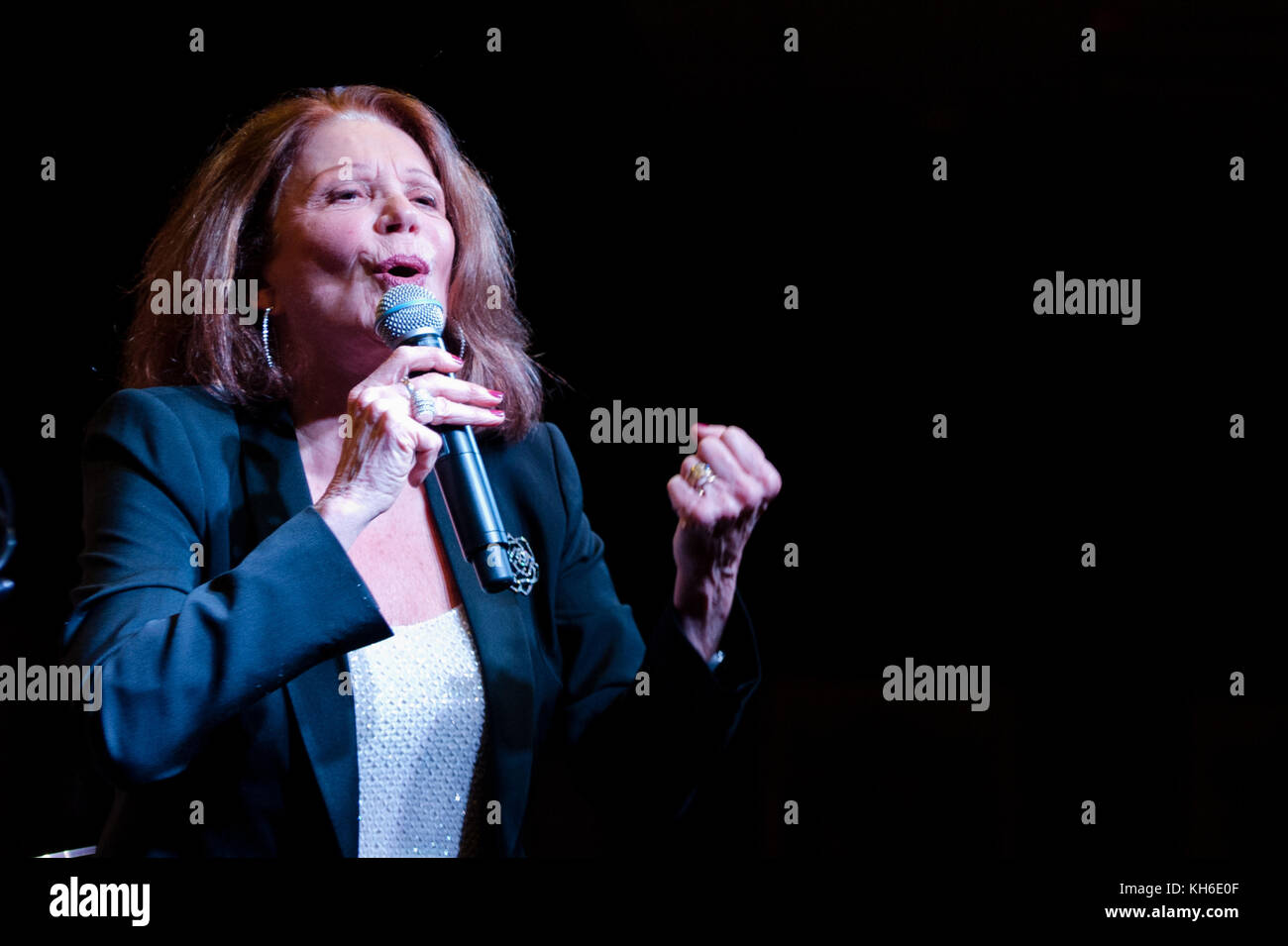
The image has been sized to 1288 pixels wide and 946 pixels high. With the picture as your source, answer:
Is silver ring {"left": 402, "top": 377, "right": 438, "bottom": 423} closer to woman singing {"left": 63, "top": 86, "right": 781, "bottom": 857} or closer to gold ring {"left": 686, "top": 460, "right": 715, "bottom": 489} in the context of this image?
woman singing {"left": 63, "top": 86, "right": 781, "bottom": 857}

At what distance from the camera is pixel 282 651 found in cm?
132

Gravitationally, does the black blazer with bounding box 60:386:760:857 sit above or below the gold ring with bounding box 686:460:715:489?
below

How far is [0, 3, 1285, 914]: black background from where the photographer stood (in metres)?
2.00

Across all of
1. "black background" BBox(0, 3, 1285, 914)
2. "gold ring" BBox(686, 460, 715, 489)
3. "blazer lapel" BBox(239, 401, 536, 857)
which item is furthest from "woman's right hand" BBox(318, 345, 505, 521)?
"black background" BBox(0, 3, 1285, 914)

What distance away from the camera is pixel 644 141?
206cm

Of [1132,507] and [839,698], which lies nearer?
[839,698]

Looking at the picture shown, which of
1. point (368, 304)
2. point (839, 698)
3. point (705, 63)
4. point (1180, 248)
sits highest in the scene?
point (705, 63)

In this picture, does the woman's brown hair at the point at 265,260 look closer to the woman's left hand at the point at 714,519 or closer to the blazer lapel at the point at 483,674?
the blazer lapel at the point at 483,674

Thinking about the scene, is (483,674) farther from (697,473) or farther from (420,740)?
(697,473)

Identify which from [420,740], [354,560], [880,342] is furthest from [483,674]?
[880,342]

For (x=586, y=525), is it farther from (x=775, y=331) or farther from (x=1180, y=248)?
(x=1180, y=248)
